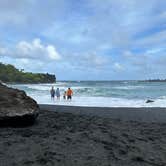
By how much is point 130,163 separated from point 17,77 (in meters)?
109

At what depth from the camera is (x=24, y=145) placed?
614 cm

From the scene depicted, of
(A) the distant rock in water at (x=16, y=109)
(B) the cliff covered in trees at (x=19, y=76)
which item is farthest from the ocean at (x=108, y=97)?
(B) the cliff covered in trees at (x=19, y=76)

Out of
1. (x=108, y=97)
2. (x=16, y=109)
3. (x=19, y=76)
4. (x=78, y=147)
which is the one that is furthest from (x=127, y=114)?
(x=19, y=76)

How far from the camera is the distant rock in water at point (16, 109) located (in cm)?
786

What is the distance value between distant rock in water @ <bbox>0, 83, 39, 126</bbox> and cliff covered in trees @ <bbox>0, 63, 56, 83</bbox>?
315 ft

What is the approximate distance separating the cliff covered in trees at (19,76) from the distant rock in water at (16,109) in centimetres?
9608

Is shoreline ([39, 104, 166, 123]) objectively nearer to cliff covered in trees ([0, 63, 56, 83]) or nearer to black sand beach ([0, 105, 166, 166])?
black sand beach ([0, 105, 166, 166])

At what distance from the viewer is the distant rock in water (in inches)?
310

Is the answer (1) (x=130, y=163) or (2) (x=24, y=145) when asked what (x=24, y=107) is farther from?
(1) (x=130, y=163)

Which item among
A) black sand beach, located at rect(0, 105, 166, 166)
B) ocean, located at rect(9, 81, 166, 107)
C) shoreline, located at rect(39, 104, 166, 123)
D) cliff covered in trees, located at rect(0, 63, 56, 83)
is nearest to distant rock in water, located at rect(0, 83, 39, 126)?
black sand beach, located at rect(0, 105, 166, 166)

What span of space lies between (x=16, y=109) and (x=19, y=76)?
10679 cm

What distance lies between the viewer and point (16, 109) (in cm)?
798

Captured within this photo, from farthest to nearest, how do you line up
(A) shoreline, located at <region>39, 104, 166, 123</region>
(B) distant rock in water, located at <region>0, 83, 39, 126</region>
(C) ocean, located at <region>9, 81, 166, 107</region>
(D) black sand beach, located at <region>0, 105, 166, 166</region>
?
1. (C) ocean, located at <region>9, 81, 166, 107</region>
2. (A) shoreline, located at <region>39, 104, 166, 123</region>
3. (B) distant rock in water, located at <region>0, 83, 39, 126</region>
4. (D) black sand beach, located at <region>0, 105, 166, 166</region>

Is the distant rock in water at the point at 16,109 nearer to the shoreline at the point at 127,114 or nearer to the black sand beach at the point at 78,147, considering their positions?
the black sand beach at the point at 78,147
